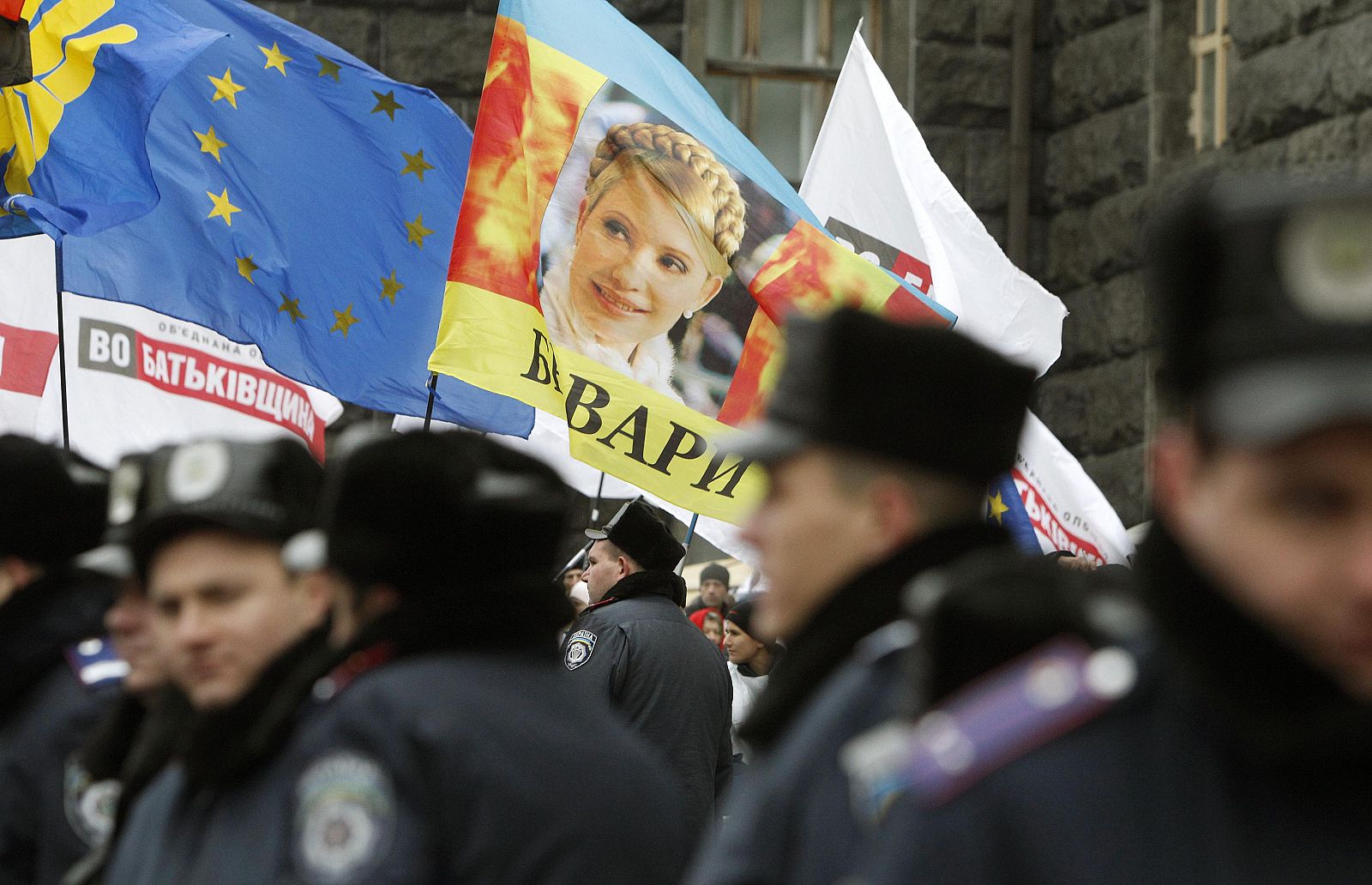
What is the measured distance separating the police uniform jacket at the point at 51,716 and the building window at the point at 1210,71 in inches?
339

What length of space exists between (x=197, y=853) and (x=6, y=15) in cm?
499

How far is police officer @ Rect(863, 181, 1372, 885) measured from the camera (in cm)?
132

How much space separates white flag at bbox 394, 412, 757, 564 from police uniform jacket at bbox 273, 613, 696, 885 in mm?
3515

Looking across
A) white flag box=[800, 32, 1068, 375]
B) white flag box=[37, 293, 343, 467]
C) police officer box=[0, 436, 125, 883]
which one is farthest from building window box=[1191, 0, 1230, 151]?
police officer box=[0, 436, 125, 883]

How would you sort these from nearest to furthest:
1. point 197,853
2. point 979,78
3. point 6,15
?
point 197,853 → point 6,15 → point 979,78

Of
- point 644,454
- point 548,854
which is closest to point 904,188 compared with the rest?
point 644,454

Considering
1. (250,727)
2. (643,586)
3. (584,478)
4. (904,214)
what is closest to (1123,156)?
(904,214)

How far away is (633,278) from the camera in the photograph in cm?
676

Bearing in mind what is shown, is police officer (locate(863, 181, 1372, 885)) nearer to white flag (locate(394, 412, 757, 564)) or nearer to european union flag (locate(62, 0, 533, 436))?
white flag (locate(394, 412, 757, 564))

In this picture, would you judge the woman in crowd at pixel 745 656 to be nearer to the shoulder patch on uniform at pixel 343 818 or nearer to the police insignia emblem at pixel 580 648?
the police insignia emblem at pixel 580 648

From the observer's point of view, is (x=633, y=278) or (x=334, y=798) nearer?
(x=334, y=798)

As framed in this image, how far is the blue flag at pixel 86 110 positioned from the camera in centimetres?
645

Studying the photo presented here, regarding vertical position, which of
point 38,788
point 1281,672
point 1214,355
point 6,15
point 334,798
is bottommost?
point 38,788

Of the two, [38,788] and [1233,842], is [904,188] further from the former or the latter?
[1233,842]
